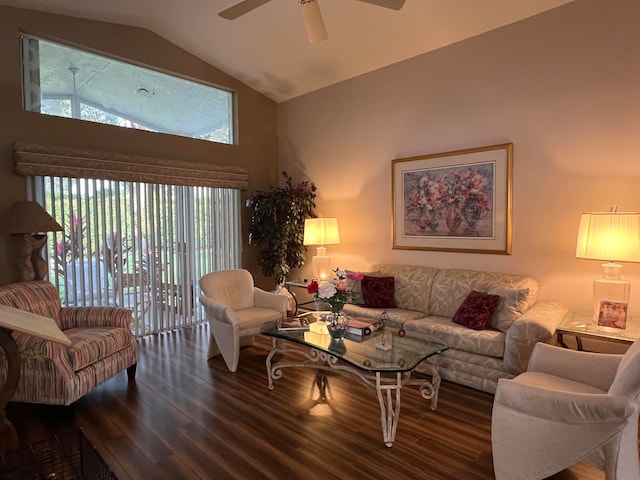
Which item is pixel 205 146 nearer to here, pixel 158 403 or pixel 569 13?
pixel 158 403

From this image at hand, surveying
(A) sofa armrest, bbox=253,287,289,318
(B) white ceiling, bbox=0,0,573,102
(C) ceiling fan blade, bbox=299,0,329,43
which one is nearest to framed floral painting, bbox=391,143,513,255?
(B) white ceiling, bbox=0,0,573,102

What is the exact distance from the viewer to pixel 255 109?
5773 mm

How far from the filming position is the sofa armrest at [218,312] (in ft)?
11.8

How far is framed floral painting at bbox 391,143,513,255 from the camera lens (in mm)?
3822

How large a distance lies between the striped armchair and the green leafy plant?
88.1 inches

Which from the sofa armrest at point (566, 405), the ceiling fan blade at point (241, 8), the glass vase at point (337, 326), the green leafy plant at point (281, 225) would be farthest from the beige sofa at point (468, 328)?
the ceiling fan blade at point (241, 8)

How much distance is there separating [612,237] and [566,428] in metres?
1.63

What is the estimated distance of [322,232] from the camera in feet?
15.9

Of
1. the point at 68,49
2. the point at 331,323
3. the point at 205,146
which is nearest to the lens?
the point at 331,323

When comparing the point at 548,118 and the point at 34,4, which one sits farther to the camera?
the point at 34,4

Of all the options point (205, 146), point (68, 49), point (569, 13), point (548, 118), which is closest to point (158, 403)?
point (205, 146)

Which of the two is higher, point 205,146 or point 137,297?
point 205,146

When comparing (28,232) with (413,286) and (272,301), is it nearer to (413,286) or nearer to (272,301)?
(272,301)

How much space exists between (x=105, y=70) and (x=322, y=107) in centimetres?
262
